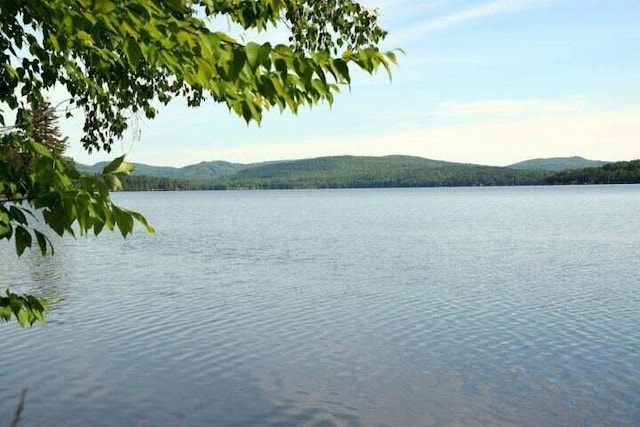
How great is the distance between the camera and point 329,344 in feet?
64.3

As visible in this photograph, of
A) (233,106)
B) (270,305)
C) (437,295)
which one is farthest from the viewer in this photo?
(437,295)

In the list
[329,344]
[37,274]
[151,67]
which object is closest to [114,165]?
[151,67]

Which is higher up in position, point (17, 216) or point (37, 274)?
point (17, 216)

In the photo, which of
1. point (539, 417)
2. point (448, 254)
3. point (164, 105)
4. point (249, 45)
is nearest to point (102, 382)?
point (164, 105)

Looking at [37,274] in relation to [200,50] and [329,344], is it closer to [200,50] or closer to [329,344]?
[329,344]

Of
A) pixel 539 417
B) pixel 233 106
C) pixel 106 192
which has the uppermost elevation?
pixel 233 106

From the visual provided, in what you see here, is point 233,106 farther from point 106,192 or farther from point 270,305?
point 270,305

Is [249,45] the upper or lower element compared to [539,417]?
upper

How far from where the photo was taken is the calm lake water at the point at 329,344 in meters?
14.3

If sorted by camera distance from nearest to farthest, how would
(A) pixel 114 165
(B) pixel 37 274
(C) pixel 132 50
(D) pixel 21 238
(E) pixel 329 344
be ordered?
(C) pixel 132 50 < (A) pixel 114 165 < (D) pixel 21 238 < (E) pixel 329 344 < (B) pixel 37 274

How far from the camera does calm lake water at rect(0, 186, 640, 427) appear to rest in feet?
46.9

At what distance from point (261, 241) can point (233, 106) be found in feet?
168

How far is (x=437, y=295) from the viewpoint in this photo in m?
27.5

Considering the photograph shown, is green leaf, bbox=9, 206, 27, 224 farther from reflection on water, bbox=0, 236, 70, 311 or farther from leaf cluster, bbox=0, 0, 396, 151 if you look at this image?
reflection on water, bbox=0, 236, 70, 311
